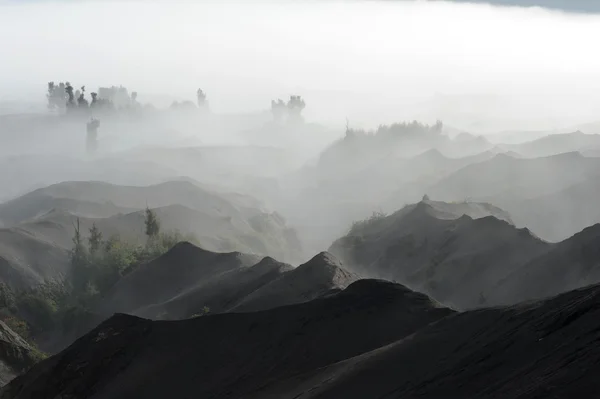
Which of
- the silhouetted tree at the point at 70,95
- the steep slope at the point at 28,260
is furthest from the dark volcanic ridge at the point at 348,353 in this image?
the silhouetted tree at the point at 70,95

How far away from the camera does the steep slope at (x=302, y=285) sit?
34.0 m

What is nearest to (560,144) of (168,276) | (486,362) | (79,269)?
(79,269)

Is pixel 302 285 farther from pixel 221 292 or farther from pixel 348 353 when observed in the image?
pixel 348 353

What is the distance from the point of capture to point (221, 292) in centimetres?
4309

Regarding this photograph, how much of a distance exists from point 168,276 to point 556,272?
26.9 meters

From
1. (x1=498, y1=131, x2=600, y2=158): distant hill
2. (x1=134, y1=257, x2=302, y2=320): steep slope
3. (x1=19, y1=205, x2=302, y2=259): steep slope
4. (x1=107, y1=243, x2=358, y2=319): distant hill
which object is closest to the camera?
(x1=107, y1=243, x2=358, y2=319): distant hill

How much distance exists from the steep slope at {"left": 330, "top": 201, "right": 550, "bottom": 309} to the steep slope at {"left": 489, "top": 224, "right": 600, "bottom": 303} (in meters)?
1.78

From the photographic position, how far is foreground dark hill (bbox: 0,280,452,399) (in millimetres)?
23375

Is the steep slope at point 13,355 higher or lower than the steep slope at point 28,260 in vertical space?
higher

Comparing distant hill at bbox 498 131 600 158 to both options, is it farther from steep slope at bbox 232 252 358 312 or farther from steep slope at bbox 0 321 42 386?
steep slope at bbox 0 321 42 386

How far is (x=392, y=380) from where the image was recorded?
692 inches

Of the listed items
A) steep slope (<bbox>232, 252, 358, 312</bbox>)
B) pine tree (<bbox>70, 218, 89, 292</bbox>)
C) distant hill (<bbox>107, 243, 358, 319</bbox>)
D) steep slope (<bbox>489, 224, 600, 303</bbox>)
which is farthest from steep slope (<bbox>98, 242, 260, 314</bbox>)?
steep slope (<bbox>489, 224, 600, 303</bbox>)

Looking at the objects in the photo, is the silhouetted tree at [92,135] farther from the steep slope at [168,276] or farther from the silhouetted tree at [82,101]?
the steep slope at [168,276]

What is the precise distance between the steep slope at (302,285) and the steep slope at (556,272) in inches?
462
